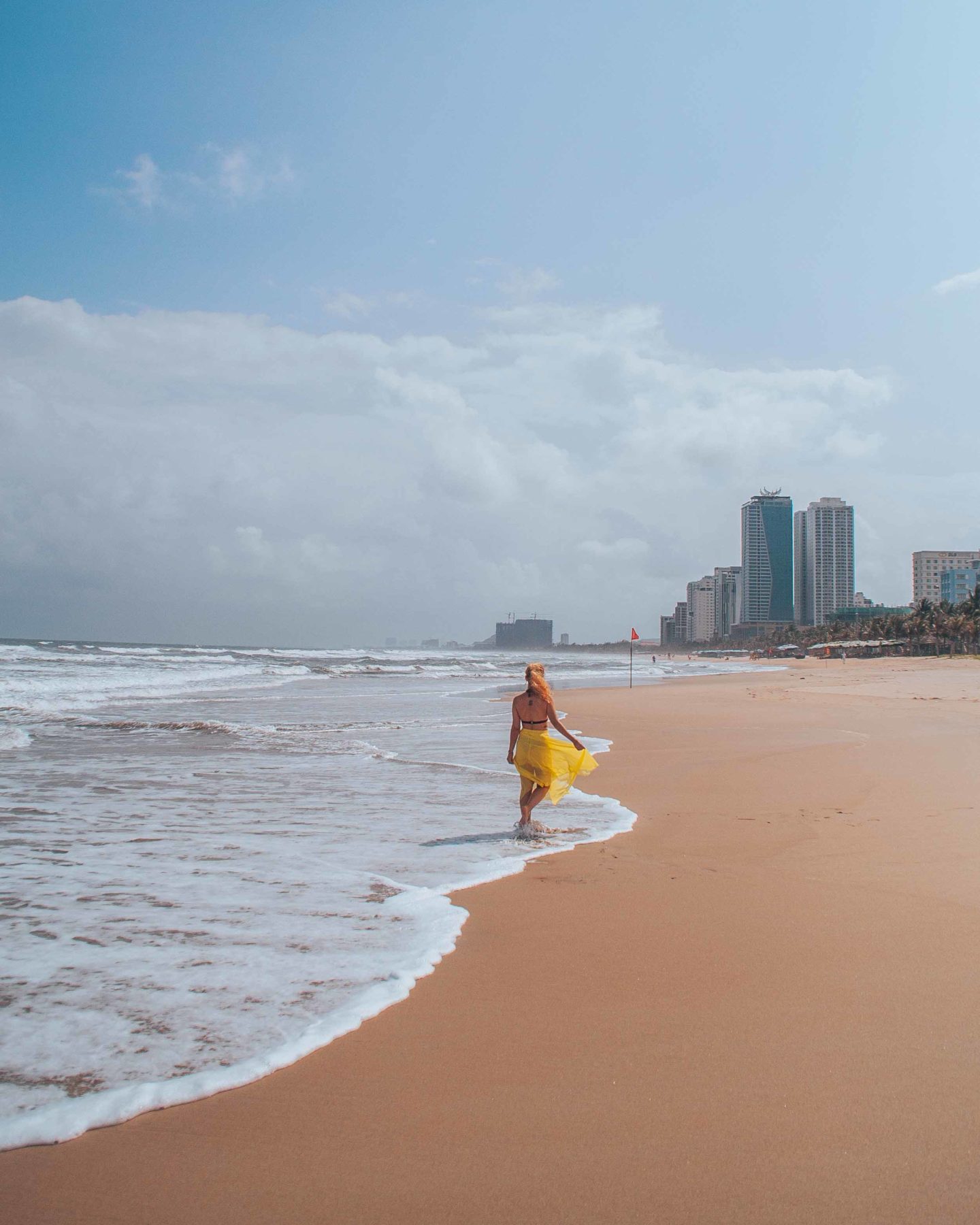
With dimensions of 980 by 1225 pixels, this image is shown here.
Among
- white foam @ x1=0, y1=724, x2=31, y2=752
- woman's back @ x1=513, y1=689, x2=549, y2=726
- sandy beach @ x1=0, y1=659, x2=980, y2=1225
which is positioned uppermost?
woman's back @ x1=513, y1=689, x2=549, y2=726

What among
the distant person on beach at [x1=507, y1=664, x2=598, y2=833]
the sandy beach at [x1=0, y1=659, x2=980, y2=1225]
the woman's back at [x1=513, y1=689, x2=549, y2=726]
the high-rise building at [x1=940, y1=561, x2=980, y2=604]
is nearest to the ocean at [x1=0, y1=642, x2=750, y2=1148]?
the sandy beach at [x1=0, y1=659, x2=980, y2=1225]

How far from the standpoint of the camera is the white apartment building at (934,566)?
A: 18300 cm

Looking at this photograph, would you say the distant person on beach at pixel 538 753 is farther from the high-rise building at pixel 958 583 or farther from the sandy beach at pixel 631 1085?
the high-rise building at pixel 958 583

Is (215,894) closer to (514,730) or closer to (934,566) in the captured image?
(514,730)

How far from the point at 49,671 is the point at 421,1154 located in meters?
40.1

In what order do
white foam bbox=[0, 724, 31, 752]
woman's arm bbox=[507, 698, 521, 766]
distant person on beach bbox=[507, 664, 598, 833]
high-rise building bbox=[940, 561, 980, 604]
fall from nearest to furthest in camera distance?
distant person on beach bbox=[507, 664, 598, 833]
woman's arm bbox=[507, 698, 521, 766]
white foam bbox=[0, 724, 31, 752]
high-rise building bbox=[940, 561, 980, 604]

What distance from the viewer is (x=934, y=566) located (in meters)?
186

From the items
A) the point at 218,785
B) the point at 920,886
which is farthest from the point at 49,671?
the point at 920,886

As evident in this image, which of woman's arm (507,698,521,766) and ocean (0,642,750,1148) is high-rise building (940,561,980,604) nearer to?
ocean (0,642,750,1148)

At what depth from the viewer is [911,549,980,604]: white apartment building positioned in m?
183

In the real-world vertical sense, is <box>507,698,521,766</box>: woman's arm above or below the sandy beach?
above

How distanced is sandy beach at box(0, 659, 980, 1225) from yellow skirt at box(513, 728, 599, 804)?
1.37 meters

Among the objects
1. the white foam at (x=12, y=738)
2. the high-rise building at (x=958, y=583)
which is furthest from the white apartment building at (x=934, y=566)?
the white foam at (x=12, y=738)

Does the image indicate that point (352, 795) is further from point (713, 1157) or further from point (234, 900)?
point (713, 1157)
